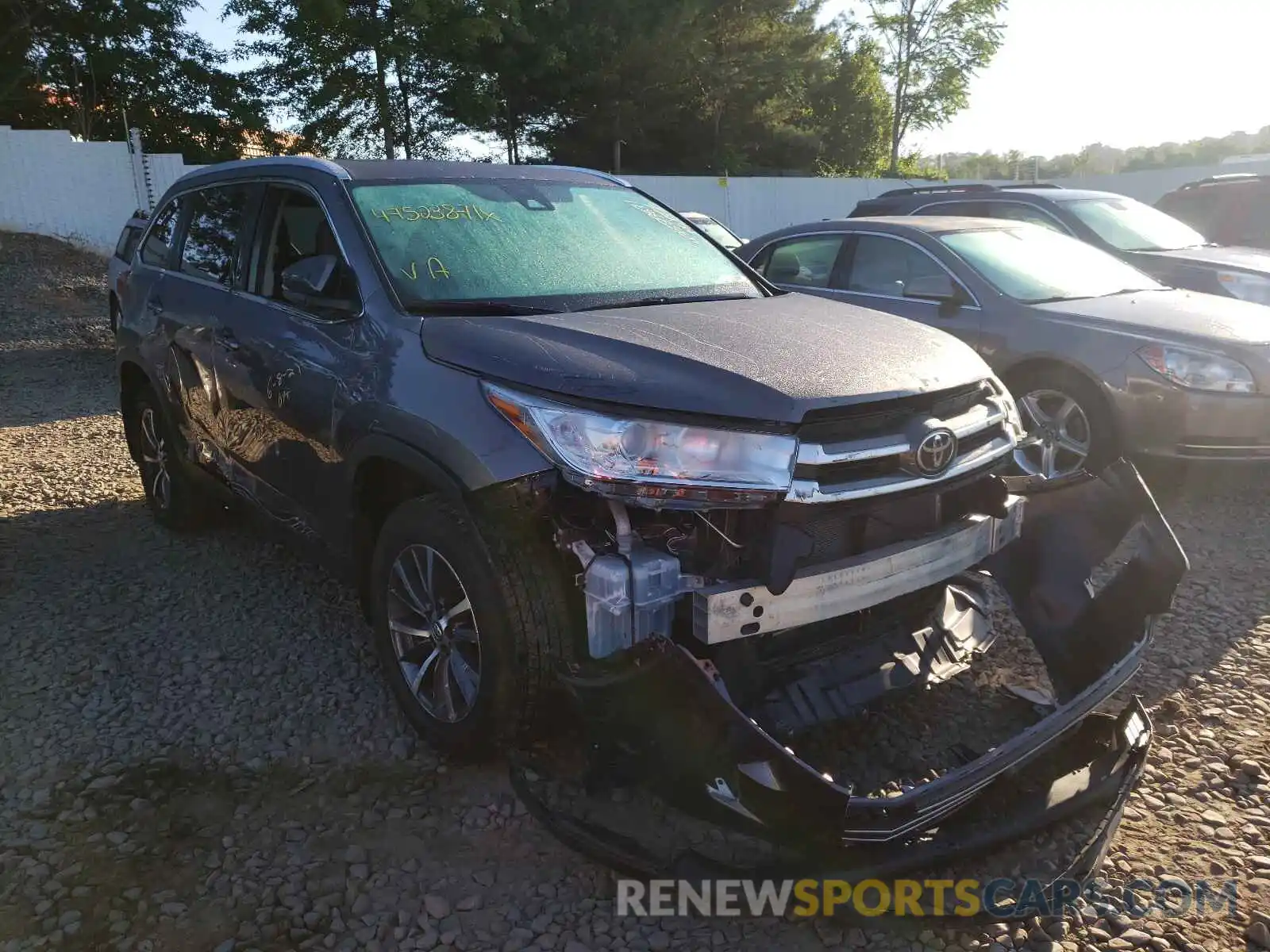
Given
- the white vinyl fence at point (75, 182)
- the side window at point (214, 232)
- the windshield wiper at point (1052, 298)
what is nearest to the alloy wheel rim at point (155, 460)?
the side window at point (214, 232)

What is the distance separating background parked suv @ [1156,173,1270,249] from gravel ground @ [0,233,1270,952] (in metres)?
9.47

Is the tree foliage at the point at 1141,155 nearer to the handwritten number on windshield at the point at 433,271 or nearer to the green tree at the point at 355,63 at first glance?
→ the green tree at the point at 355,63

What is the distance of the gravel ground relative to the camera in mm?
2439

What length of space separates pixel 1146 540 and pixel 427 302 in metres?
2.43

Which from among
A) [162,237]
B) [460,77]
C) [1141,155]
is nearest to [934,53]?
[460,77]

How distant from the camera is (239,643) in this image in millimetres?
4027

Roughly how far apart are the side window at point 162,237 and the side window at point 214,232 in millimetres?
228

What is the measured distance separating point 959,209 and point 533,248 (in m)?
6.13

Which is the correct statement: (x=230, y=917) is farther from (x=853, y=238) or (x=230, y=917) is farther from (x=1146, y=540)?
(x=853, y=238)

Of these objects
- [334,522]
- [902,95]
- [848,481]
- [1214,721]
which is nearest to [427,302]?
[334,522]

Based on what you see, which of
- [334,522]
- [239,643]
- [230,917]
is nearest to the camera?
[230,917]

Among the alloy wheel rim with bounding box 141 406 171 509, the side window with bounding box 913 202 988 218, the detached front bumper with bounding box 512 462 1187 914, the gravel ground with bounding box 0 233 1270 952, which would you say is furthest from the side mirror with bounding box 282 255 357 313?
the side window with bounding box 913 202 988 218

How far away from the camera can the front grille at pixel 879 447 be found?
248cm

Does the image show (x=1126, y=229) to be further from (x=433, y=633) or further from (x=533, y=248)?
(x=433, y=633)
